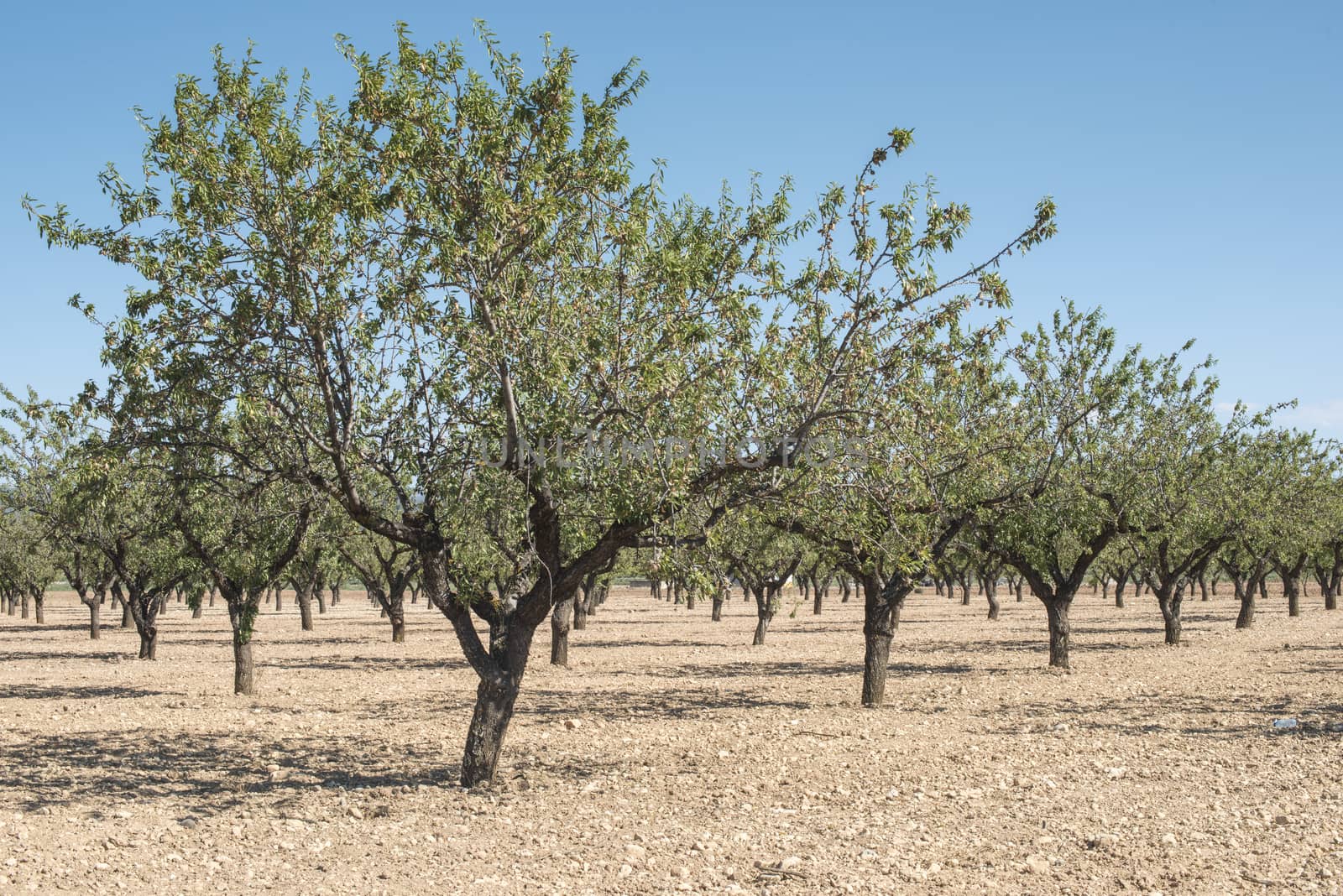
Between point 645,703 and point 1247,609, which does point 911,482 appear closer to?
point 645,703

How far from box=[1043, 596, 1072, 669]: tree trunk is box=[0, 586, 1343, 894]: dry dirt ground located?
0.84 meters

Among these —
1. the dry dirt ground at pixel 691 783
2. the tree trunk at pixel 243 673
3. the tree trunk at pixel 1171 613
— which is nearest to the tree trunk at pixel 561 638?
the dry dirt ground at pixel 691 783

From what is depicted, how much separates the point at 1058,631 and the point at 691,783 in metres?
17.3

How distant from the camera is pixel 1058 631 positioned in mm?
27328

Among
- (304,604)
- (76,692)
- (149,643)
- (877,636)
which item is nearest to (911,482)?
(877,636)

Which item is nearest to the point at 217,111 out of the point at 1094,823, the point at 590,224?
the point at 590,224

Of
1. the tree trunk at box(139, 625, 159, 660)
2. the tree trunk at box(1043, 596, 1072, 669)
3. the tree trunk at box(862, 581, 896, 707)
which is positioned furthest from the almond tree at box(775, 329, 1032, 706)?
the tree trunk at box(139, 625, 159, 660)

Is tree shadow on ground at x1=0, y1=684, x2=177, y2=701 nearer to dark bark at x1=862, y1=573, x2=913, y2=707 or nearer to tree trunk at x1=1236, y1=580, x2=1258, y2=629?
dark bark at x1=862, y1=573, x2=913, y2=707

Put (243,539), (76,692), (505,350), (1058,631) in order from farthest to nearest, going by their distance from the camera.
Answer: (1058,631) < (76,692) < (243,539) < (505,350)

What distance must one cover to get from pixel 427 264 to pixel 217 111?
8.52 ft

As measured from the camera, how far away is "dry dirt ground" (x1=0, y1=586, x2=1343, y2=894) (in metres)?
9.14

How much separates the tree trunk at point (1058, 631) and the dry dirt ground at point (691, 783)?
843 millimetres

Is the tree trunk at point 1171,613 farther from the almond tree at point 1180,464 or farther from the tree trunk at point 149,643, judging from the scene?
the tree trunk at point 149,643

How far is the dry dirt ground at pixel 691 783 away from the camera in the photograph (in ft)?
30.0
